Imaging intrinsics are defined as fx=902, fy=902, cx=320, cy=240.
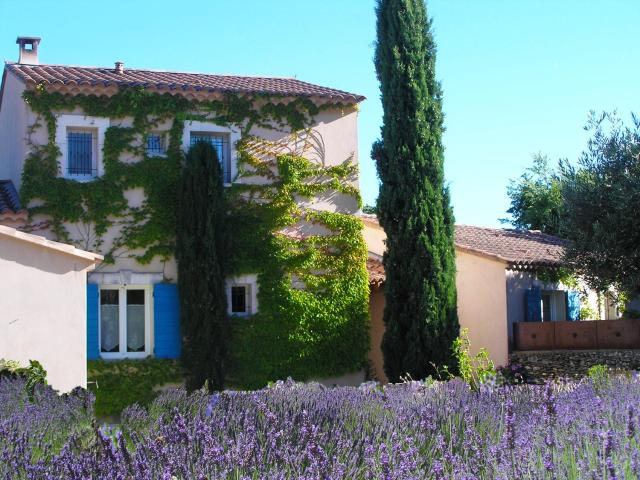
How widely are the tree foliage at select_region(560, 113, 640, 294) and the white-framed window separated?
7.30 metres

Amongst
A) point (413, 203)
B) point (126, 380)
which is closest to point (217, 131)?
point (413, 203)

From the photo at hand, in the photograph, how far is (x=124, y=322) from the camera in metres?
15.8

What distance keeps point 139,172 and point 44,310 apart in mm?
4462

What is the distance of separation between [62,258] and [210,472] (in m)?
9.01

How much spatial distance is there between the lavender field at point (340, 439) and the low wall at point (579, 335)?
1083 cm

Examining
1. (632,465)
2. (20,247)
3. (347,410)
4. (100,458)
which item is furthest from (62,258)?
(632,465)

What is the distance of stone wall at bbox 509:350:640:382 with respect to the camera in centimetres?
1795

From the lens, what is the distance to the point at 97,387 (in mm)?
15125

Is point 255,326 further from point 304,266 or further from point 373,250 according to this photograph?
point 373,250

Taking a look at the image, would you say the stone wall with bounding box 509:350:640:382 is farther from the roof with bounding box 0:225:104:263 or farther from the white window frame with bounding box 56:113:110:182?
the roof with bounding box 0:225:104:263

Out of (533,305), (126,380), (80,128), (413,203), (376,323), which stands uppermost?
(80,128)

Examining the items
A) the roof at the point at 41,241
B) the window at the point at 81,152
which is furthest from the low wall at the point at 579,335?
the roof at the point at 41,241

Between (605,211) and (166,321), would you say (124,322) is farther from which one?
(605,211)

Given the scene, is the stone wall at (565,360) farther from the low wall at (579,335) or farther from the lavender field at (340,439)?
the lavender field at (340,439)
